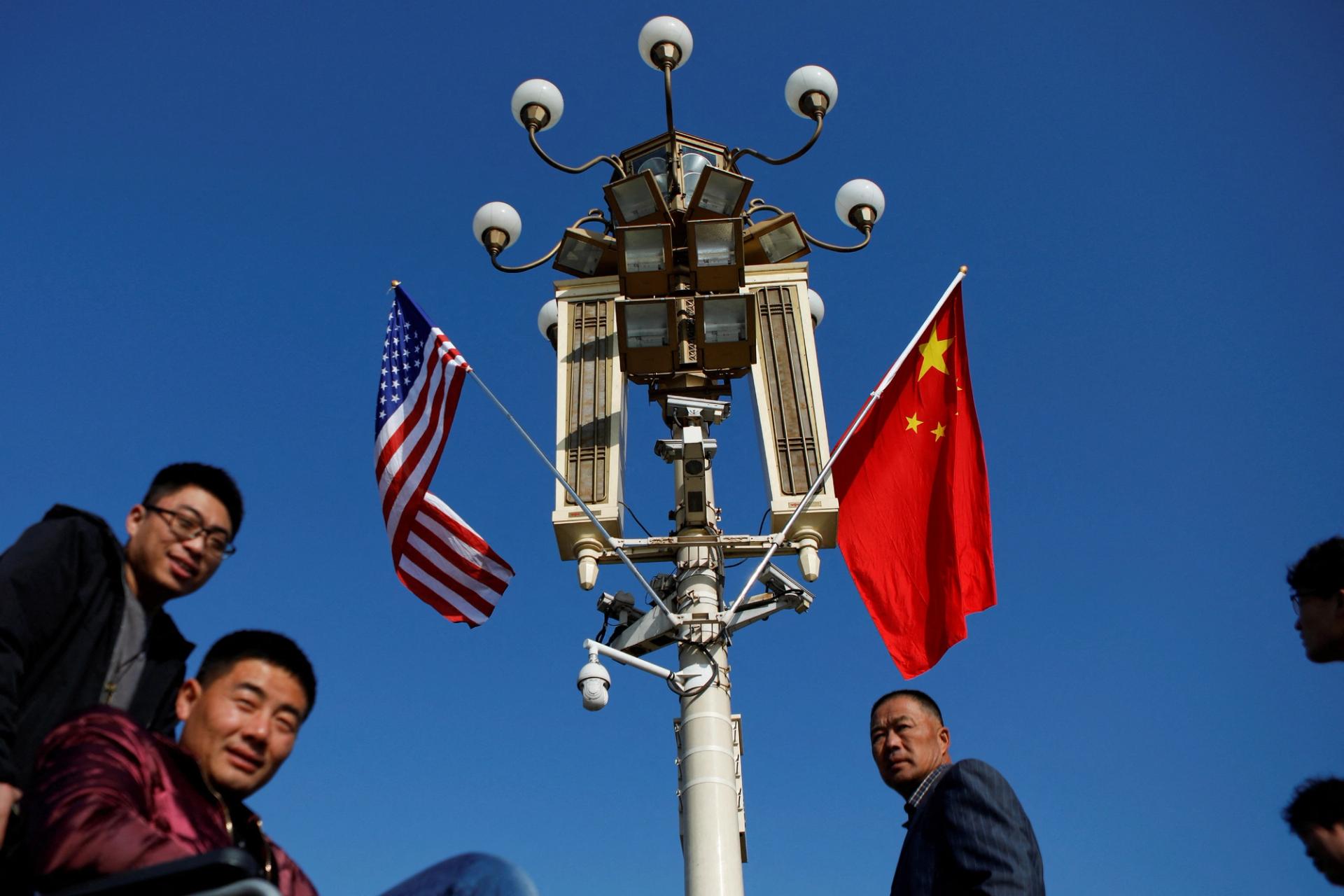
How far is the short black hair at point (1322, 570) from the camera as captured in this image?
374cm

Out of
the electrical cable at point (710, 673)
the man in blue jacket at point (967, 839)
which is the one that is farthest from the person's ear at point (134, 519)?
the electrical cable at point (710, 673)

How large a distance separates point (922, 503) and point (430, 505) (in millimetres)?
4045

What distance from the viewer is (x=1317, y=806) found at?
3.68 m

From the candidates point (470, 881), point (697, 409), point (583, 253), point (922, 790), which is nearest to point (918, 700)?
point (922, 790)

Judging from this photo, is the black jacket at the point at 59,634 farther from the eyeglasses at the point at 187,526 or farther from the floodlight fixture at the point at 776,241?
the floodlight fixture at the point at 776,241

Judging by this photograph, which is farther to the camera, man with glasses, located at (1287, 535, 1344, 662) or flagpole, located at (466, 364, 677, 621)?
flagpole, located at (466, 364, 677, 621)

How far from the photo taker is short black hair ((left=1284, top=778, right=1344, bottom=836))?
3.64 m

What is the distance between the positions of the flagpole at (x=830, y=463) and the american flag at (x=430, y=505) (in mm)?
2079

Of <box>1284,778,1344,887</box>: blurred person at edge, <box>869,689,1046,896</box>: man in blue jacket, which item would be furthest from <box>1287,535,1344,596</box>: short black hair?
<box>869,689,1046,896</box>: man in blue jacket

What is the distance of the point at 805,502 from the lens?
9.75m

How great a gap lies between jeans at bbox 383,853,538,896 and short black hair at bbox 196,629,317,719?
503 millimetres

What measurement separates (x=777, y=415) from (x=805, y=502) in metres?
1.33

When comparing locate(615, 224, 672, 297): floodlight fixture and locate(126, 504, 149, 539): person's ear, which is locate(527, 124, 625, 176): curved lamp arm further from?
locate(126, 504, 149, 539): person's ear

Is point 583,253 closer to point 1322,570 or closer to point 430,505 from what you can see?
point 430,505
